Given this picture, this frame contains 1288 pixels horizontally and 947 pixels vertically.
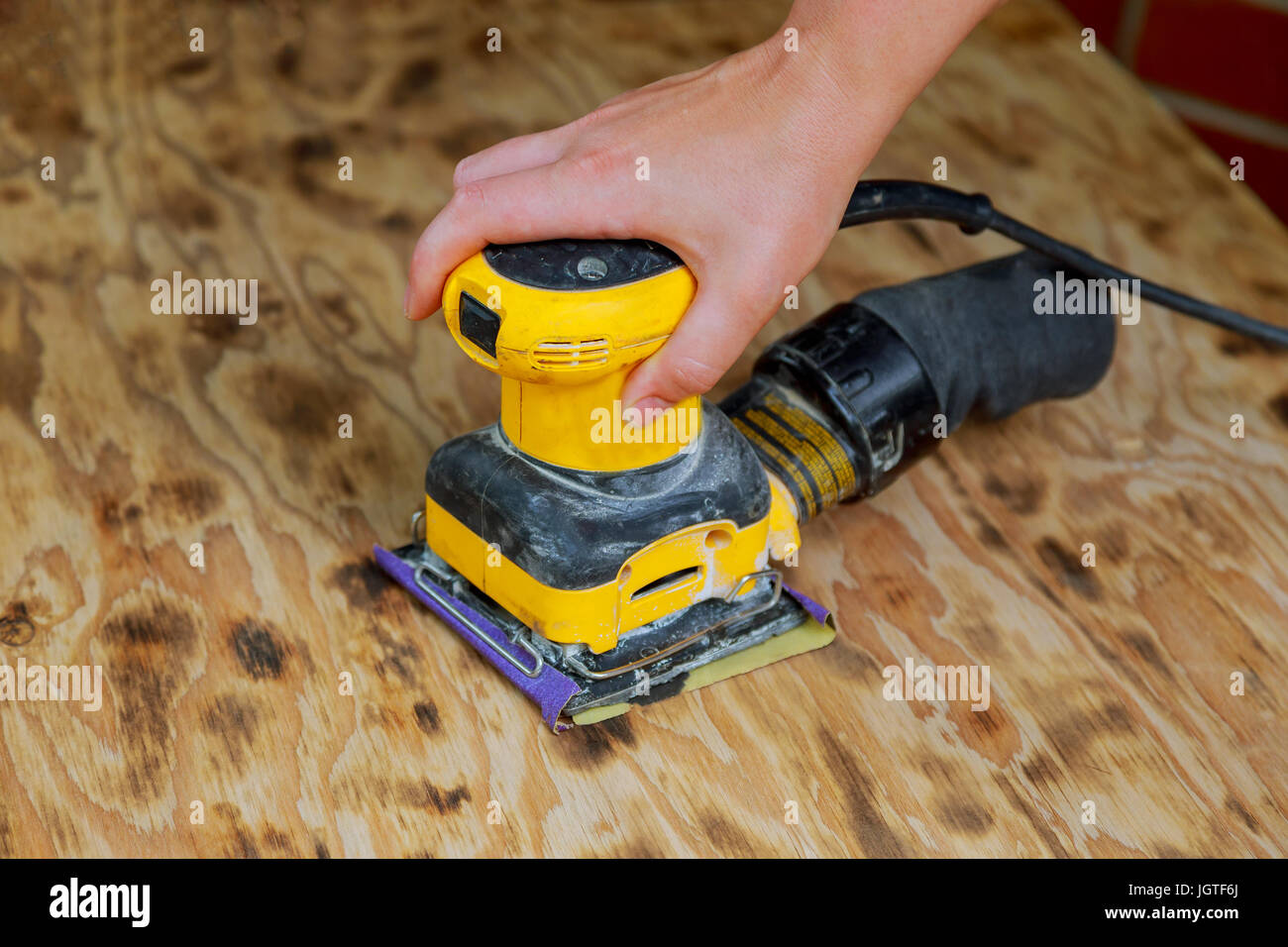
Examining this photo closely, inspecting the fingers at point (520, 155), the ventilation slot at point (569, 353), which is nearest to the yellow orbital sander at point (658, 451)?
the ventilation slot at point (569, 353)

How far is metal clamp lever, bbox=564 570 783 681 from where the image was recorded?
1.13 meters

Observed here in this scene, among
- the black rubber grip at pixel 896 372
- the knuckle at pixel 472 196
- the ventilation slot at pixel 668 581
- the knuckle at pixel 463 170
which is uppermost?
the knuckle at pixel 472 196

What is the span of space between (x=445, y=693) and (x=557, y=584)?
0.49ft

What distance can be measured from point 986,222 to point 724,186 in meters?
0.40

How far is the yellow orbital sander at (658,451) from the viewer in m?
1.04

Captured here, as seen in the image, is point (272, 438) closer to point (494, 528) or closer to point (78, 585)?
point (78, 585)

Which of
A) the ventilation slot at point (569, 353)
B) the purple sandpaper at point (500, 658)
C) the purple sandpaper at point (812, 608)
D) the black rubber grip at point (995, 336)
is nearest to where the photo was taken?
the ventilation slot at point (569, 353)

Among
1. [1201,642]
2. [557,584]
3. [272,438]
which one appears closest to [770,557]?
[557,584]

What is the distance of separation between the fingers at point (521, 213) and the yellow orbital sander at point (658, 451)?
0.01m

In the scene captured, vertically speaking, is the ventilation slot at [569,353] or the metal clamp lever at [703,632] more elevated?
the ventilation slot at [569,353]

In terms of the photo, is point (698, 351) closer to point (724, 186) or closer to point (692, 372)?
point (692, 372)

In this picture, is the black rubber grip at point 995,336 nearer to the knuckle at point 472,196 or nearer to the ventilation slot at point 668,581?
the ventilation slot at point 668,581

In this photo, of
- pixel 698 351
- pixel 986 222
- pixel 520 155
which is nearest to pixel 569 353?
pixel 698 351

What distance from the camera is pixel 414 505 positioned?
4.44ft
